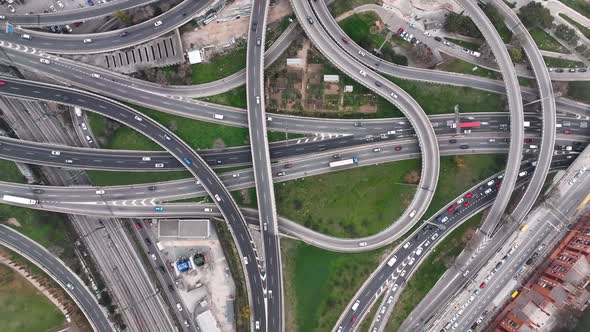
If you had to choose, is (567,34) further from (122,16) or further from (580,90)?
(122,16)

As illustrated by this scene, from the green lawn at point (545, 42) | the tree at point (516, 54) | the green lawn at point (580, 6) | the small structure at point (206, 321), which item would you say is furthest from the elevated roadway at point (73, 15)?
the green lawn at point (580, 6)

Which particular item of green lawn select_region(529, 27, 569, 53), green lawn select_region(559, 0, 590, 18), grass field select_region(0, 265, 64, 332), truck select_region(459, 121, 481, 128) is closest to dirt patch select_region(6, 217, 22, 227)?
grass field select_region(0, 265, 64, 332)

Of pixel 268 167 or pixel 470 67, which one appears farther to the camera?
pixel 470 67

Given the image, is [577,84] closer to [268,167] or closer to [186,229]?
[268,167]

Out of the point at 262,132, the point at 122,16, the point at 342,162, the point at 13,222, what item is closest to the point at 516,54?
the point at 342,162

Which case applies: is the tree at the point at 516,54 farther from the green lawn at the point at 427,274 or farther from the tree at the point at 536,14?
the green lawn at the point at 427,274

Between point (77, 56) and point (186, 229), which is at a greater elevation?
point (77, 56)

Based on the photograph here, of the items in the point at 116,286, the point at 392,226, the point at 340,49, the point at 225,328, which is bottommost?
the point at 225,328

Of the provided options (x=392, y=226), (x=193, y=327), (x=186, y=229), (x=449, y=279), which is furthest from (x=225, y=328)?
(x=449, y=279)
